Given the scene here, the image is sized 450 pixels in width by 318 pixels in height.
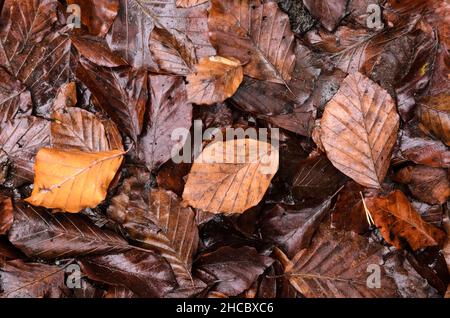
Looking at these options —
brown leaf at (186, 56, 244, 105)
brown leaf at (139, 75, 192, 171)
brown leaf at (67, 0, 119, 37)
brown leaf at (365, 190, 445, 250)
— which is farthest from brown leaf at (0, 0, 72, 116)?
brown leaf at (365, 190, 445, 250)

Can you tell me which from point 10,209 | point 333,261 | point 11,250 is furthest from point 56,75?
point 333,261

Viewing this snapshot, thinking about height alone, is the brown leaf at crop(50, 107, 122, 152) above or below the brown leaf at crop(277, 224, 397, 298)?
above

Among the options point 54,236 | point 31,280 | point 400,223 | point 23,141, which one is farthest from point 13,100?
point 400,223

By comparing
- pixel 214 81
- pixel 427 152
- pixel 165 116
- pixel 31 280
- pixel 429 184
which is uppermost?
pixel 214 81

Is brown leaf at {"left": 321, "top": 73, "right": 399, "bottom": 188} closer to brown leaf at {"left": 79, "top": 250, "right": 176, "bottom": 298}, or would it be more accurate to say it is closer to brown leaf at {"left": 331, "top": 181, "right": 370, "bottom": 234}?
brown leaf at {"left": 331, "top": 181, "right": 370, "bottom": 234}

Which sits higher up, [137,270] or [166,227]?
[166,227]

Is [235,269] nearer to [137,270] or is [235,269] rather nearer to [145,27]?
[137,270]
